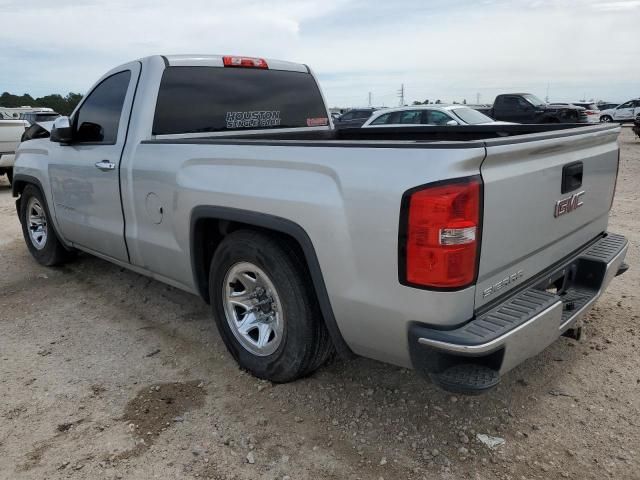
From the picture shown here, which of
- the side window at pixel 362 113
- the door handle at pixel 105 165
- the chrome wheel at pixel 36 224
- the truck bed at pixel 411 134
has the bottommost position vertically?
the side window at pixel 362 113

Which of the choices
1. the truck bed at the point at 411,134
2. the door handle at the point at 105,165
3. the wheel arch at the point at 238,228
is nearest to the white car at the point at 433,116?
the truck bed at the point at 411,134

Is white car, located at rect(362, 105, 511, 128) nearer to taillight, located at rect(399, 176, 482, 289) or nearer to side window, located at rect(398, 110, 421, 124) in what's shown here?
side window, located at rect(398, 110, 421, 124)

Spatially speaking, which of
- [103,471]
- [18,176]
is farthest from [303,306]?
[18,176]

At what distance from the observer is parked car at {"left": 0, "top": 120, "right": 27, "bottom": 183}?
10.6m

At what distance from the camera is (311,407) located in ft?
9.59

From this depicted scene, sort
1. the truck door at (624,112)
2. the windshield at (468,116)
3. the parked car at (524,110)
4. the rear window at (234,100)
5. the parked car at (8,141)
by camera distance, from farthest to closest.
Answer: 1. the truck door at (624,112)
2. the parked car at (524,110)
3. the windshield at (468,116)
4. the parked car at (8,141)
5. the rear window at (234,100)

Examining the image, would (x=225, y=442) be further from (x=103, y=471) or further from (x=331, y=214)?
(x=331, y=214)

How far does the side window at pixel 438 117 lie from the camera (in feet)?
40.6

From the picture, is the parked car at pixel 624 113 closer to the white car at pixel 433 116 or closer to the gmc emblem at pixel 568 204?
the white car at pixel 433 116

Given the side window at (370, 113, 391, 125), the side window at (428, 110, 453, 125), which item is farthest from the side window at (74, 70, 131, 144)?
the side window at (370, 113, 391, 125)

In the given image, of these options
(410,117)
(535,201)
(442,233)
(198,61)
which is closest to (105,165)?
(198,61)

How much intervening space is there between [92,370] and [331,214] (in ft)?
6.60

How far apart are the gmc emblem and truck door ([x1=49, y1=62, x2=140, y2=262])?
2.84m

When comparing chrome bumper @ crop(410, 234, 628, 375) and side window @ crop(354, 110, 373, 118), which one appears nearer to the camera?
chrome bumper @ crop(410, 234, 628, 375)
